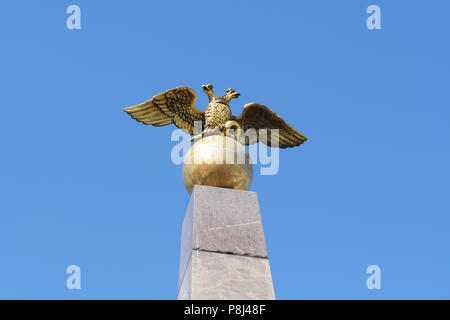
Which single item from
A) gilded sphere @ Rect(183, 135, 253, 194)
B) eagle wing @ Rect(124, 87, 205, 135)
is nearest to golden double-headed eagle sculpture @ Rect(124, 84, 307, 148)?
eagle wing @ Rect(124, 87, 205, 135)

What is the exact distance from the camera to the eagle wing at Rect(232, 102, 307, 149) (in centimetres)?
1048

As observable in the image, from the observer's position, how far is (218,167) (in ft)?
25.2

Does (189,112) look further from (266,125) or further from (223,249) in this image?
(223,249)

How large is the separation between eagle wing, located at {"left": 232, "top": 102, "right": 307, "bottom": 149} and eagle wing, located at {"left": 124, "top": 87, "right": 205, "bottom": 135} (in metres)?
0.87

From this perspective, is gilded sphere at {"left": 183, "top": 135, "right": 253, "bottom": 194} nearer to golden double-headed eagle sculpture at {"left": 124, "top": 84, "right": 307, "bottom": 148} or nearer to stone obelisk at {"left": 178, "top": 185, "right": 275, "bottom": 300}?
stone obelisk at {"left": 178, "top": 185, "right": 275, "bottom": 300}

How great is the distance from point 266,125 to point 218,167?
3.32 m

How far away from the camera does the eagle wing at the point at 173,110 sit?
10.2 metres

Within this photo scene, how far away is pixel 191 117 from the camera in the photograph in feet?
33.9

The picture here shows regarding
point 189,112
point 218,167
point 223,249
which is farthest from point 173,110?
point 223,249

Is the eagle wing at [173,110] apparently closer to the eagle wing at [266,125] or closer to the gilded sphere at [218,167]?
the eagle wing at [266,125]
